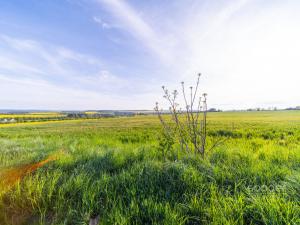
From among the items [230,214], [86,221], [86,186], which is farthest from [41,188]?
[230,214]

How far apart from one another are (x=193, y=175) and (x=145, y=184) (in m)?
0.93

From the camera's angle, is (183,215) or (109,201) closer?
(183,215)

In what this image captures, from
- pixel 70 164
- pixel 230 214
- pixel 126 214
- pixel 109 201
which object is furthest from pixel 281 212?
pixel 70 164

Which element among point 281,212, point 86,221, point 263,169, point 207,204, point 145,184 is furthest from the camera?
point 263,169

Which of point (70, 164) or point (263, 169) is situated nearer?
point (263, 169)

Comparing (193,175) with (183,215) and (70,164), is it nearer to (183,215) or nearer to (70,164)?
(183,215)

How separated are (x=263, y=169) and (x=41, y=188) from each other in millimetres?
4263

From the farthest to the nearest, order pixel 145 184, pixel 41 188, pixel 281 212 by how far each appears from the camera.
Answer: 1. pixel 145 184
2. pixel 41 188
3. pixel 281 212

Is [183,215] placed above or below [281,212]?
below

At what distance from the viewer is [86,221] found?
1836 millimetres

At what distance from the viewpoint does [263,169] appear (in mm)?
3037

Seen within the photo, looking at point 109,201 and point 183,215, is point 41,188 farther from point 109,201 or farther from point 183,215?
point 183,215

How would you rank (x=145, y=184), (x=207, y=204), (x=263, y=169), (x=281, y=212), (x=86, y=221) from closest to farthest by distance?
(x=281, y=212) < (x=86, y=221) < (x=207, y=204) < (x=145, y=184) < (x=263, y=169)

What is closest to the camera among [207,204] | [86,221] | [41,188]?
[86,221]
